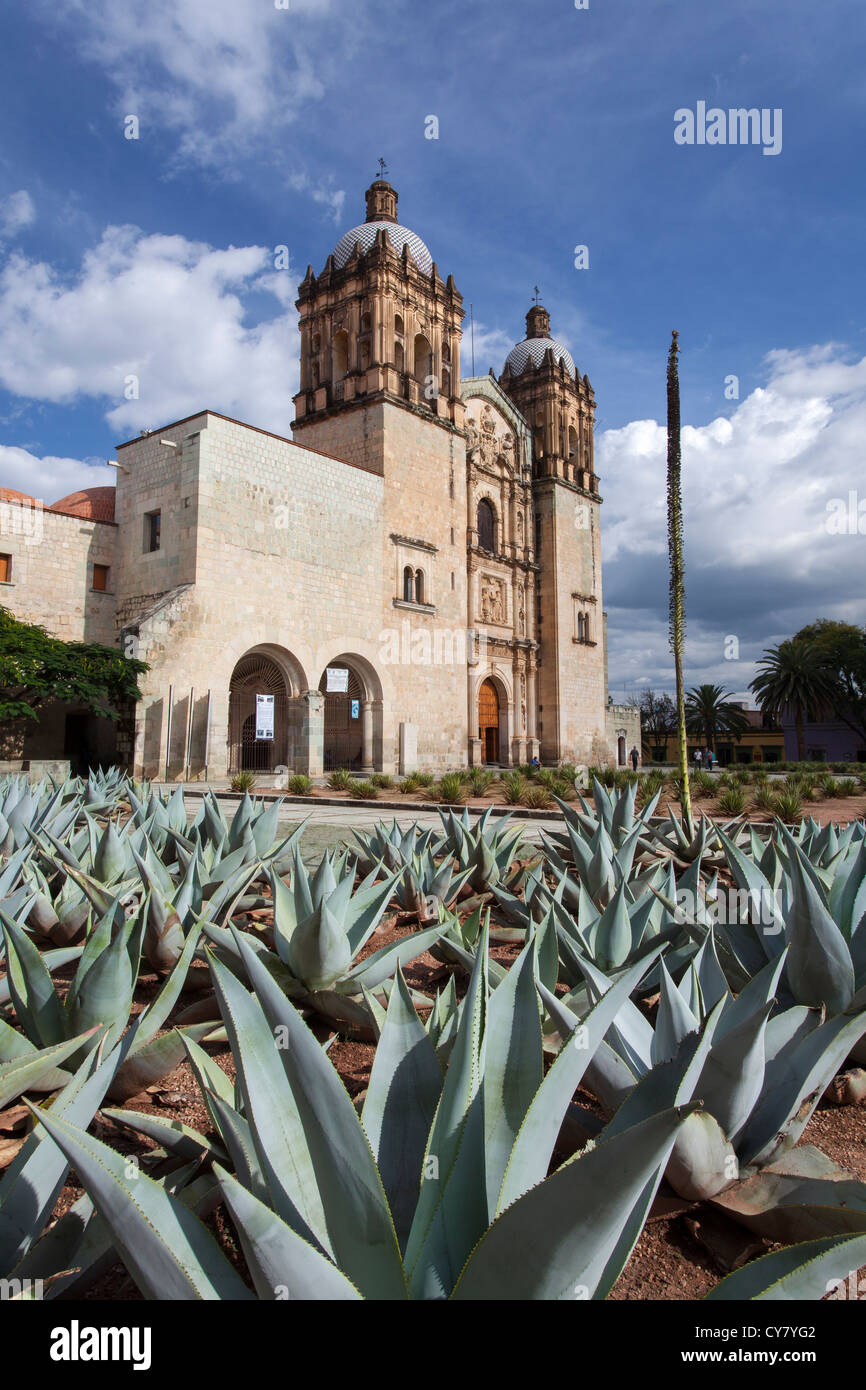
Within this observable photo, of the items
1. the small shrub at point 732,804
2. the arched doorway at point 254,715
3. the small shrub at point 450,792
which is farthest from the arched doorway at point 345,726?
the small shrub at point 732,804

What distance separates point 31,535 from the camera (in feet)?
55.4

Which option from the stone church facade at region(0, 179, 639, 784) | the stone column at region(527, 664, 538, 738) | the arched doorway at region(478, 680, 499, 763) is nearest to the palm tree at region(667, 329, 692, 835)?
the stone church facade at region(0, 179, 639, 784)

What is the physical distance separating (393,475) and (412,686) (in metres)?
6.43

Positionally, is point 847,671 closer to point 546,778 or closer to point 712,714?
point 712,714

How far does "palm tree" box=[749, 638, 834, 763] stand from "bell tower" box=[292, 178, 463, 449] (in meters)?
22.9

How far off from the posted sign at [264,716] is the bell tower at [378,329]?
32.0 feet

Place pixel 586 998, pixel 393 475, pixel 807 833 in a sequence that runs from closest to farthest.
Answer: pixel 586 998 < pixel 807 833 < pixel 393 475

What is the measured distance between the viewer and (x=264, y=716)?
18.0m

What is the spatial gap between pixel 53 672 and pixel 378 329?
1446 cm

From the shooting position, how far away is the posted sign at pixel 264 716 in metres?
17.8

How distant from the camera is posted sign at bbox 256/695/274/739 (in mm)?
17844

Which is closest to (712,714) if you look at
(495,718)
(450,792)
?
(495,718)

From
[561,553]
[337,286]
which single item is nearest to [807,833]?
[337,286]

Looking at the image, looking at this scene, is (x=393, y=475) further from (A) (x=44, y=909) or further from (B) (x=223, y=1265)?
(B) (x=223, y=1265)
